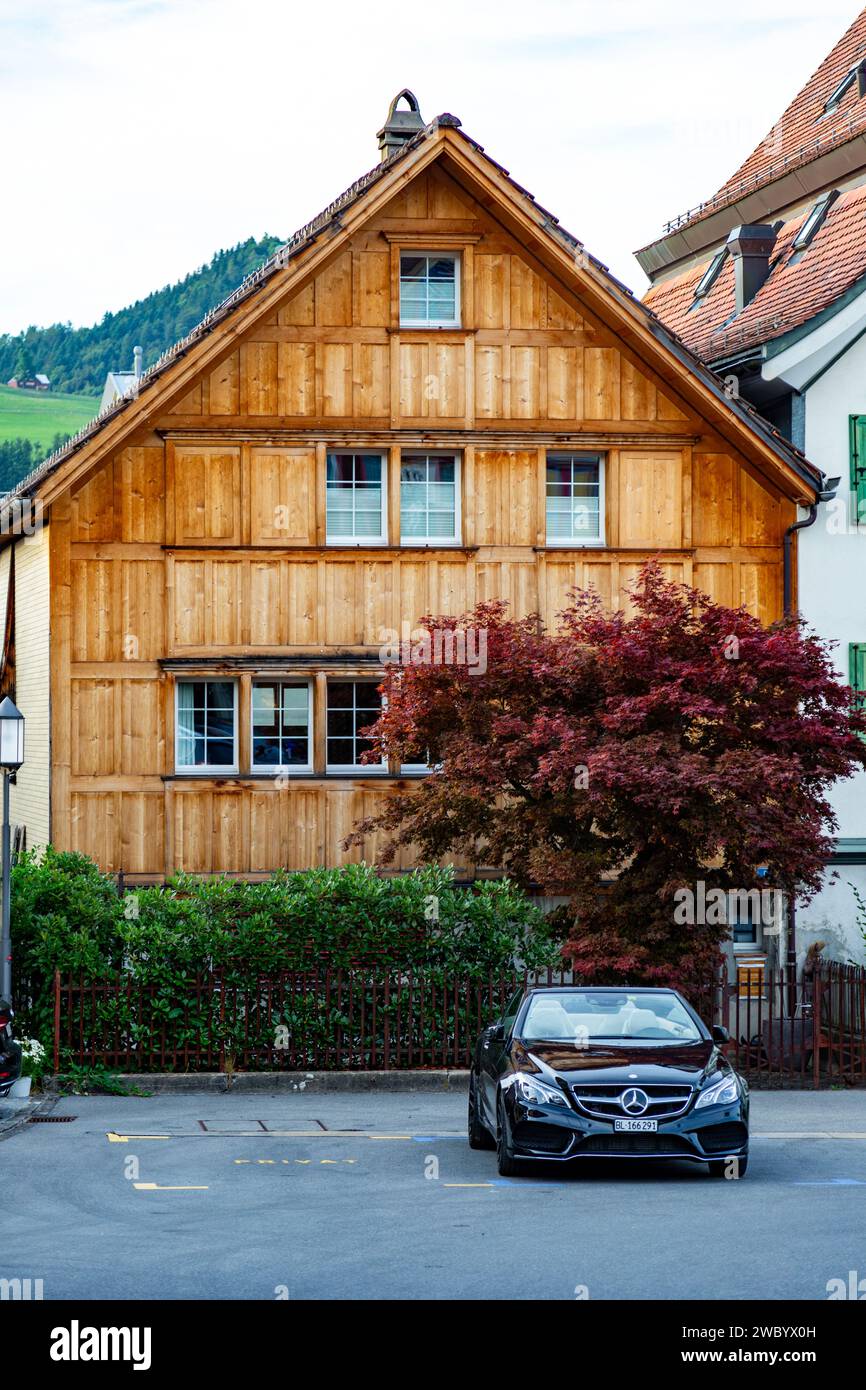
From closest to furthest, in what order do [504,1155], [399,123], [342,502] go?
[504,1155], [342,502], [399,123]

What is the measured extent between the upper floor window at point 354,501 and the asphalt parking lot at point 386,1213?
999 centimetres

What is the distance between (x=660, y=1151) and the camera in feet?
46.1

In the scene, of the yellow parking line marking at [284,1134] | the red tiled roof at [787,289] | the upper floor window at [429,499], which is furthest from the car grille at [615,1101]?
the red tiled roof at [787,289]

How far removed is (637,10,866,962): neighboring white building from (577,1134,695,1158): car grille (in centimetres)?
1308

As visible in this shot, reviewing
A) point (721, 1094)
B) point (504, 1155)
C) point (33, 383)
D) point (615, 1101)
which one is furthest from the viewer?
point (33, 383)

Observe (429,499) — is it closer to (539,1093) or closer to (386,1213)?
(539,1093)

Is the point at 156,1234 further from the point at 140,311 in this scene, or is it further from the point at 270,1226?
the point at 140,311

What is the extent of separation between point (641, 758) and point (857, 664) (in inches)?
326

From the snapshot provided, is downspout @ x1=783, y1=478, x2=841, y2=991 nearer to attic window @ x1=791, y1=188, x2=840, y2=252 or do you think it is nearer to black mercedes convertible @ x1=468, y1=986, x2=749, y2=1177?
attic window @ x1=791, y1=188, x2=840, y2=252

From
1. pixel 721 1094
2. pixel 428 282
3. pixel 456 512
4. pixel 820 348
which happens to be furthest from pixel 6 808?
pixel 820 348

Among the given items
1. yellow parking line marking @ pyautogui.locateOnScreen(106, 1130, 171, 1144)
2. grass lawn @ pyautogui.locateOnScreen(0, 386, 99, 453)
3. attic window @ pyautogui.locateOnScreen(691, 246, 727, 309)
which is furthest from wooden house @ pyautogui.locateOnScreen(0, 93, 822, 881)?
grass lawn @ pyautogui.locateOnScreen(0, 386, 99, 453)

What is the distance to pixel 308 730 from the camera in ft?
87.3

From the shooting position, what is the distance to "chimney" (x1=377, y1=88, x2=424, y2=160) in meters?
29.7

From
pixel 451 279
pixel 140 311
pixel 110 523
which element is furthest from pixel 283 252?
pixel 140 311
